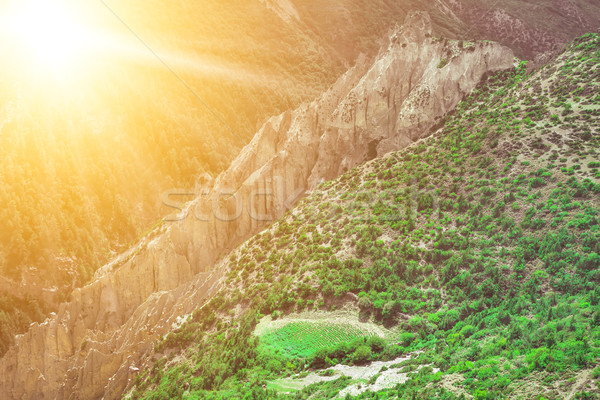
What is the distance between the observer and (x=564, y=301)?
25.5 m

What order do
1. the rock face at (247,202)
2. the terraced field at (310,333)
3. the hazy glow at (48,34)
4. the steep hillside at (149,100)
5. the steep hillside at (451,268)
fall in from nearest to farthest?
the steep hillside at (451,268) < the terraced field at (310,333) < the rock face at (247,202) < the steep hillside at (149,100) < the hazy glow at (48,34)

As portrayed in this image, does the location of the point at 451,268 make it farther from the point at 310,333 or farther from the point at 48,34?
the point at 48,34

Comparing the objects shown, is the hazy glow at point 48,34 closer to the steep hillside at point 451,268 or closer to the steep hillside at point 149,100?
the steep hillside at point 149,100

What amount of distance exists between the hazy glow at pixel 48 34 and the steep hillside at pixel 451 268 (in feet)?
212

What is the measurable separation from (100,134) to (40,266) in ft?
86.1

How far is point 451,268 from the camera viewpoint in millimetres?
31625

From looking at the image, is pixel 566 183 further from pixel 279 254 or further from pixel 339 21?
pixel 339 21

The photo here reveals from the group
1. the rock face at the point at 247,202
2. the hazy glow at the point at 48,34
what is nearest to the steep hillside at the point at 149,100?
the hazy glow at the point at 48,34

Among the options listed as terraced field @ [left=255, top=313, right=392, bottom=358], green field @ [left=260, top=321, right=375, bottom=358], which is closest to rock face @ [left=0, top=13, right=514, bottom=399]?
terraced field @ [left=255, top=313, right=392, bottom=358]

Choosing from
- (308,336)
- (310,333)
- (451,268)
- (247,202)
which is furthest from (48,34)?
(451,268)

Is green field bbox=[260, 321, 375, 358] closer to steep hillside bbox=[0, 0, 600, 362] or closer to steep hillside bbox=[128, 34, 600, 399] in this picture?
steep hillside bbox=[128, 34, 600, 399]

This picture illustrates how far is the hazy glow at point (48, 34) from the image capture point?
85.9m

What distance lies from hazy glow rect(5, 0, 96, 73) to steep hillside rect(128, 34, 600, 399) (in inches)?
2538

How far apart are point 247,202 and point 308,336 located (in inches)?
1009
